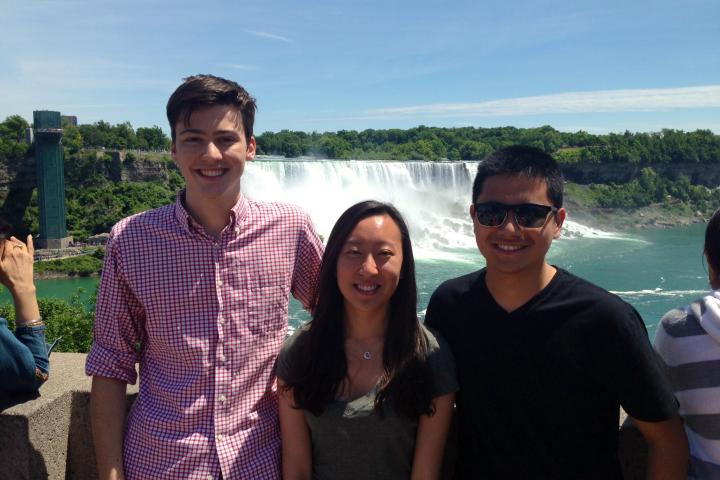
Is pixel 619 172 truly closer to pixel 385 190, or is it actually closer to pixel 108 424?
pixel 385 190

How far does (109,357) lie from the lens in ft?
5.91

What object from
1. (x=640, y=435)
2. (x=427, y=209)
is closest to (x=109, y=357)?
(x=640, y=435)

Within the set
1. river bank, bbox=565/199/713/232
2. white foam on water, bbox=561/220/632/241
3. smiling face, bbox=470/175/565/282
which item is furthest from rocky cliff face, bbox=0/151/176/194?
smiling face, bbox=470/175/565/282

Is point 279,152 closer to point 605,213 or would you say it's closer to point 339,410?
point 605,213

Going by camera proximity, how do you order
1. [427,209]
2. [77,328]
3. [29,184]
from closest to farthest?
[77,328] < [427,209] < [29,184]

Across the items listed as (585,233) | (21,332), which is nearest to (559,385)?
(21,332)

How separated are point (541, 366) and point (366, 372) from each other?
478mm

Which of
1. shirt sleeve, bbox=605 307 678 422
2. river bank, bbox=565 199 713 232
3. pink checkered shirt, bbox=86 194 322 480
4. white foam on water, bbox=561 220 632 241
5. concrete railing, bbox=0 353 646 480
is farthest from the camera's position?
river bank, bbox=565 199 713 232

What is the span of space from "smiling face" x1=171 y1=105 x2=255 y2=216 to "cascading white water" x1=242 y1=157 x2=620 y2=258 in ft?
88.3

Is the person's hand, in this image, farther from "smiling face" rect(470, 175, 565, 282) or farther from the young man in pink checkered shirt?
"smiling face" rect(470, 175, 565, 282)

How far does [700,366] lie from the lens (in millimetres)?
1688

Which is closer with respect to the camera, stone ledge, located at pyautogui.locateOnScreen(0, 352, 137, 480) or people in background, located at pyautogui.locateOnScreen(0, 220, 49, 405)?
people in background, located at pyautogui.locateOnScreen(0, 220, 49, 405)

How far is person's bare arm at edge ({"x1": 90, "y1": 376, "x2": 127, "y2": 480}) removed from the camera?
5.74 feet

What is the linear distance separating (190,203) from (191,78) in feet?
1.19
